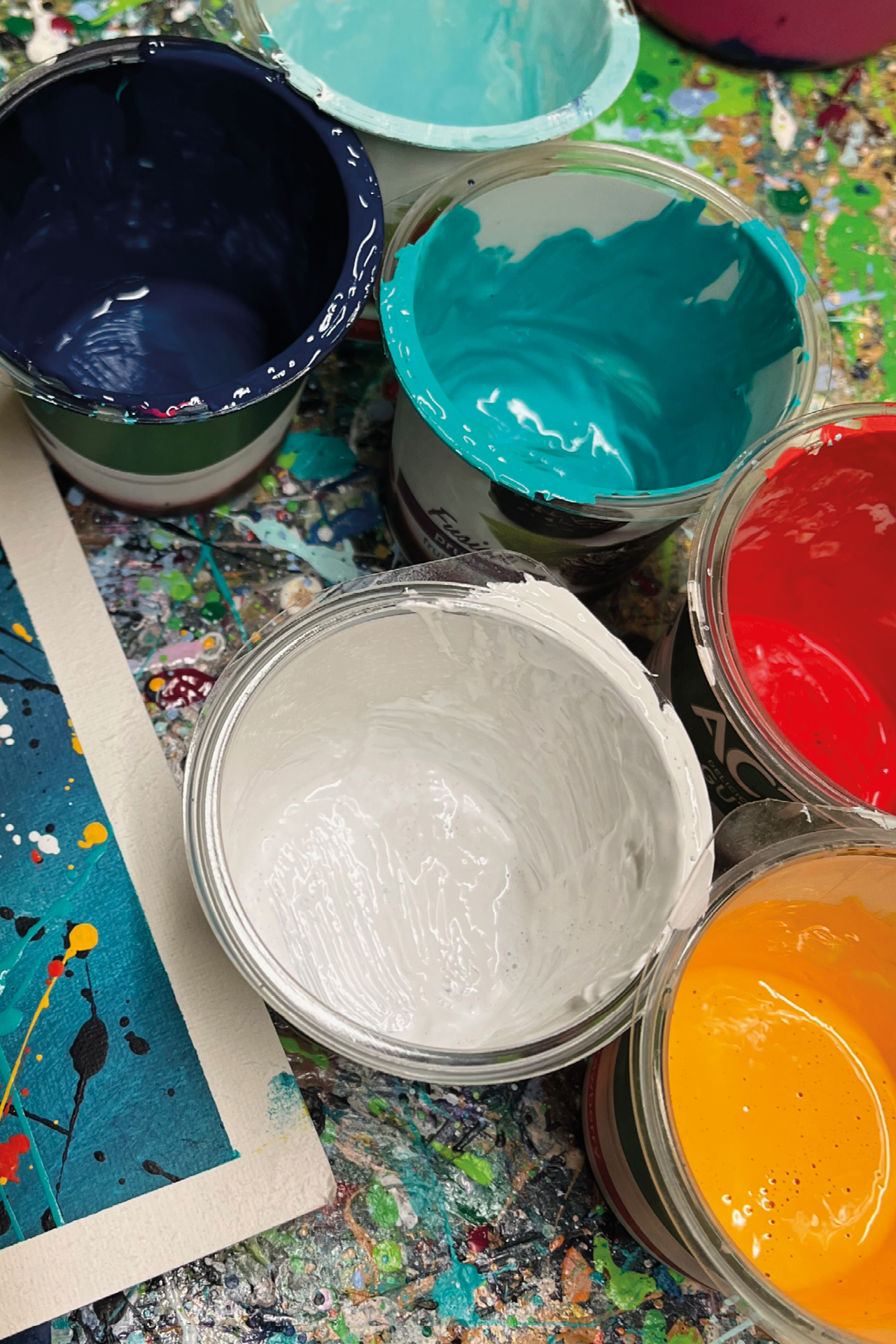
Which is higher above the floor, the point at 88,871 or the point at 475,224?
the point at 475,224

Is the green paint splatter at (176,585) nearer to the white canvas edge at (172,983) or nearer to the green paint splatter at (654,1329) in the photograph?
the white canvas edge at (172,983)

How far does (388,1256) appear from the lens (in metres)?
0.87

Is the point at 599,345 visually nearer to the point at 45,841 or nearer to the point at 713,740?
the point at 713,740

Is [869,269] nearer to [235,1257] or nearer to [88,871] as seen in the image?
[88,871]

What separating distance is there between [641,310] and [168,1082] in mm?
876

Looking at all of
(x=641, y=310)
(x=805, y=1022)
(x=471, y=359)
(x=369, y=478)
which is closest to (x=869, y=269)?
(x=641, y=310)

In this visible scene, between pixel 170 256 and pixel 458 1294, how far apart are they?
1.04m

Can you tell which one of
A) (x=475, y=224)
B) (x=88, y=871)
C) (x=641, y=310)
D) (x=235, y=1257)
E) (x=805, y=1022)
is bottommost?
(x=805, y=1022)

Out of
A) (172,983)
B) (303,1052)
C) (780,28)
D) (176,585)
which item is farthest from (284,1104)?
(780,28)

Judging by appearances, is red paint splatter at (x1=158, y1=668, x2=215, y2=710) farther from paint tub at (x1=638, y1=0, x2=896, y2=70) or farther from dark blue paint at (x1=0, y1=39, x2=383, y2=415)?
paint tub at (x1=638, y1=0, x2=896, y2=70)

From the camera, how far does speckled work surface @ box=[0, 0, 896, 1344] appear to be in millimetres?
857

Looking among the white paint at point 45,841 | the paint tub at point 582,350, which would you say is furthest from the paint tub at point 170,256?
the white paint at point 45,841

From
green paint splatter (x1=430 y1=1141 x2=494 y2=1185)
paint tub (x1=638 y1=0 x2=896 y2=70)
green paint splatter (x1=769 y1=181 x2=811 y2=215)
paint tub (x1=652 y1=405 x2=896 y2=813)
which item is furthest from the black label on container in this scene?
paint tub (x1=638 y1=0 x2=896 y2=70)

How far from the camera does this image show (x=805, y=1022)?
92cm
